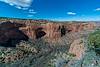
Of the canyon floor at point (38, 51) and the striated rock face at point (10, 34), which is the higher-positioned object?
the striated rock face at point (10, 34)

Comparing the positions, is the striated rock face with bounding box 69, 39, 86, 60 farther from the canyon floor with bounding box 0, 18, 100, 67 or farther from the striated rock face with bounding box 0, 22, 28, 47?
the striated rock face with bounding box 0, 22, 28, 47

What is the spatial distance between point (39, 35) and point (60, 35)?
23.3ft

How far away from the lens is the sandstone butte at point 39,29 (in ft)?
276

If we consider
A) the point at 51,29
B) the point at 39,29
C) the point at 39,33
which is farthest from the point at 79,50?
the point at 39,33

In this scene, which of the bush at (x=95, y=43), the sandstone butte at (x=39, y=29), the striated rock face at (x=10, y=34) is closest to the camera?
the bush at (x=95, y=43)

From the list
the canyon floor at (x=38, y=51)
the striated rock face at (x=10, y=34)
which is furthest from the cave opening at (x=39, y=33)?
the striated rock face at (x=10, y=34)

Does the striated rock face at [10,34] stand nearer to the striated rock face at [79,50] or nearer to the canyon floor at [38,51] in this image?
the canyon floor at [38,51]

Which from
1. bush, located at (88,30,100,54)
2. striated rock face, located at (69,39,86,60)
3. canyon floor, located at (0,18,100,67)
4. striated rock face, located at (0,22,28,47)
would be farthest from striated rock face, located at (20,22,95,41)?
bush, located at (88,30,100,54)

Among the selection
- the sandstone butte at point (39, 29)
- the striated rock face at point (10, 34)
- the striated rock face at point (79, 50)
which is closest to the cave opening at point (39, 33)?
the sandstone butte at point (39, 29)

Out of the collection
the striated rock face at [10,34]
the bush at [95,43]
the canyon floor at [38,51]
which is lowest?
the canyon floor at [38,51]

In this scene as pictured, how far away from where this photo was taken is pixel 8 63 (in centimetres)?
6600

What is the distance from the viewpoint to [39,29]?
88.2 m

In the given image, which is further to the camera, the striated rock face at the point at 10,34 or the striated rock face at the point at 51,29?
the striated rock face at the point at 51,29

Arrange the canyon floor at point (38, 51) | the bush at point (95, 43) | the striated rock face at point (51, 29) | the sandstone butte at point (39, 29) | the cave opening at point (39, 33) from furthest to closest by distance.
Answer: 1. the cave opening at point (39, 33)
2. the striated rock face at point (51, 29)
3. the sandstone butte at point (39, 29)
4. the canyon floor at point (38, 51)
5. the bush at point (95, 43)
